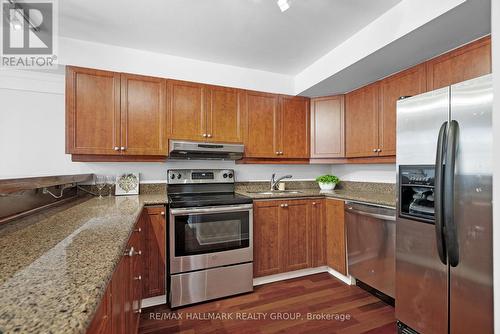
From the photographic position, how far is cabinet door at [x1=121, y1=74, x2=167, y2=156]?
2.34 metres

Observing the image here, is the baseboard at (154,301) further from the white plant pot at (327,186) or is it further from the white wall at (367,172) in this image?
the white wall at (367,172)

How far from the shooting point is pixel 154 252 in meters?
2.09

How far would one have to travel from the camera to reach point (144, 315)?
201 cm

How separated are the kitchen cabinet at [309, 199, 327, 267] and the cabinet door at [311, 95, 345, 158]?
0.64 metres

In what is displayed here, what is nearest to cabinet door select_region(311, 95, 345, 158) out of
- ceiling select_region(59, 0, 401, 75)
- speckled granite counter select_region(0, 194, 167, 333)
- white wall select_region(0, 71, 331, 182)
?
ceiling select_region(59, 0, 401, 75)

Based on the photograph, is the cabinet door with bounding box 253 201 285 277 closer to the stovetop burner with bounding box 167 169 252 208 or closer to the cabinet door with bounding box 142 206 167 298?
the stovetop burner with bounding box 167 169 252 208

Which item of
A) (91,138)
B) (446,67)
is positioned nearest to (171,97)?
(91,138)

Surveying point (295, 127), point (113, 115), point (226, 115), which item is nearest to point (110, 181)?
point (113, 115)

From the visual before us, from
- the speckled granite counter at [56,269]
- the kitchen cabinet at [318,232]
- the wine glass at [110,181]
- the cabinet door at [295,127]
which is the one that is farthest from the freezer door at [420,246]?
the wine glass at [110,181]

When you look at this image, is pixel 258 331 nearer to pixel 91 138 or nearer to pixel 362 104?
pixel 91 138

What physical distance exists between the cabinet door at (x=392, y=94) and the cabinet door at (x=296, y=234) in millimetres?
1002

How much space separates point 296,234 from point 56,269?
223cm

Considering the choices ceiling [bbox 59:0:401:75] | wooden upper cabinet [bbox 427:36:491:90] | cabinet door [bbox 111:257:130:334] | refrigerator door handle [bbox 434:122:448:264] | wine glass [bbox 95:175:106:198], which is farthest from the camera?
wine glass [bbox 95:175:106:198]

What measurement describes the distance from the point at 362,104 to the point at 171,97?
81.4 inches
